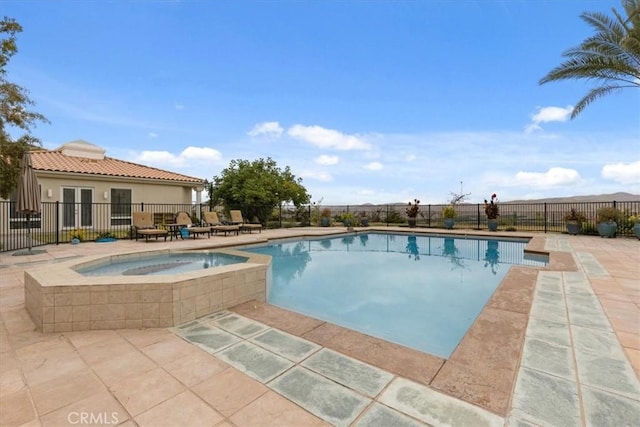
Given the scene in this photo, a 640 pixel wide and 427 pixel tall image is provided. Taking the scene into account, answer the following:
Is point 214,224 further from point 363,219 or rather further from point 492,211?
point 492,211

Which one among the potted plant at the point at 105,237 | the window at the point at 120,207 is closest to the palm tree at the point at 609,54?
the potted plant at the point at 105,237

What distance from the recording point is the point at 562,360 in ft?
7.79

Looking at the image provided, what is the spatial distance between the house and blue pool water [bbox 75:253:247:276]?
19.5 feet

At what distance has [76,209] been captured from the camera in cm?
1196

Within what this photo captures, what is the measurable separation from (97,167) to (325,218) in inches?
441

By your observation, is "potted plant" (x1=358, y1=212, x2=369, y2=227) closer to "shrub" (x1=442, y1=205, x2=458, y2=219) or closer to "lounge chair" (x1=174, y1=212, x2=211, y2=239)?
"shrub" (x1=442, y1=205, x2=458, y2=219)

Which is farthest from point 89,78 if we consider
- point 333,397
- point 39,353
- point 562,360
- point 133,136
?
point 562,360

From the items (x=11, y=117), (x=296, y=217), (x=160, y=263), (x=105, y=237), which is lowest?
(x=160, y=263)

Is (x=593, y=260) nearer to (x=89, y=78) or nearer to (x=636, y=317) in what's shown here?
(x=636, y=317)

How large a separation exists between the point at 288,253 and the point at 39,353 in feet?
23.9

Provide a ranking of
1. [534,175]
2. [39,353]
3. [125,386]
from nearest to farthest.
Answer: [125,386] < [39,353] < [534,175]

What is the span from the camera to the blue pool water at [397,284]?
407 cm

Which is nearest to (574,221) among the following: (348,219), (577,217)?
(577,217)

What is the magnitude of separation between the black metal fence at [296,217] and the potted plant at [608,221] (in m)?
0.27
